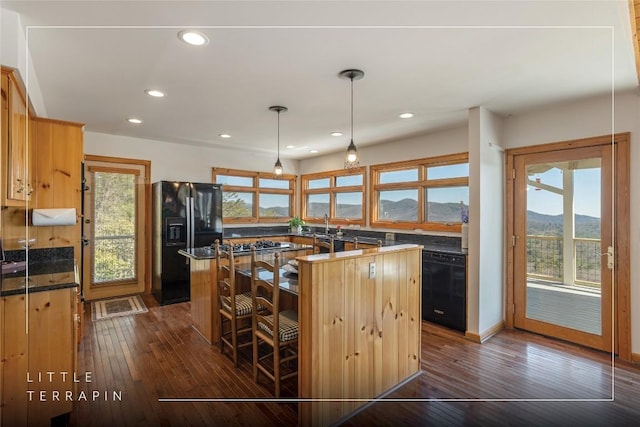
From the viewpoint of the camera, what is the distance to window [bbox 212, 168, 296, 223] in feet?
20.0

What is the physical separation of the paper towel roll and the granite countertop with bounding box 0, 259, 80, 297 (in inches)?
14.8

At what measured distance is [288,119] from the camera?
158 inches

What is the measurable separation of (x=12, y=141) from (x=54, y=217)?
107 cm

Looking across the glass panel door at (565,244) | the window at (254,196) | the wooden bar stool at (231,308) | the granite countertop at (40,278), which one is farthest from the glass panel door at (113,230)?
the glass panel door at (565,244)

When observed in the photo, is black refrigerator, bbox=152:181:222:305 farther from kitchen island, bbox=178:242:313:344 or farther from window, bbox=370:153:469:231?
window, bbox=370:153:469:231

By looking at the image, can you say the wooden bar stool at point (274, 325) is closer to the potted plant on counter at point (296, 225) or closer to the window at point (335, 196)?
the window at point (335, 196)

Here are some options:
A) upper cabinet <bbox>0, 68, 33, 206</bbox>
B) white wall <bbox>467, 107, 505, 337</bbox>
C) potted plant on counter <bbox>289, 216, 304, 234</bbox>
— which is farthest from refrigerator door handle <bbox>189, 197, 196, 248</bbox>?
white wall <bbox>467, 107, 505, 337</bbox>

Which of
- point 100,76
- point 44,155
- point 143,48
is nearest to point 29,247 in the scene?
point 44,155

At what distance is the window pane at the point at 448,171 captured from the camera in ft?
14.4

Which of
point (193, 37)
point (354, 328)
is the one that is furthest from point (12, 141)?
point (354, 328)

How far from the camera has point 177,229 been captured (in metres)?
4.80

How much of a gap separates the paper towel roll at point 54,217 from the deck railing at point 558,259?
4.78 meters

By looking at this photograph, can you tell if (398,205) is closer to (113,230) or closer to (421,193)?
(421,193)

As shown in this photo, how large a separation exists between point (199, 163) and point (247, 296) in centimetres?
338
